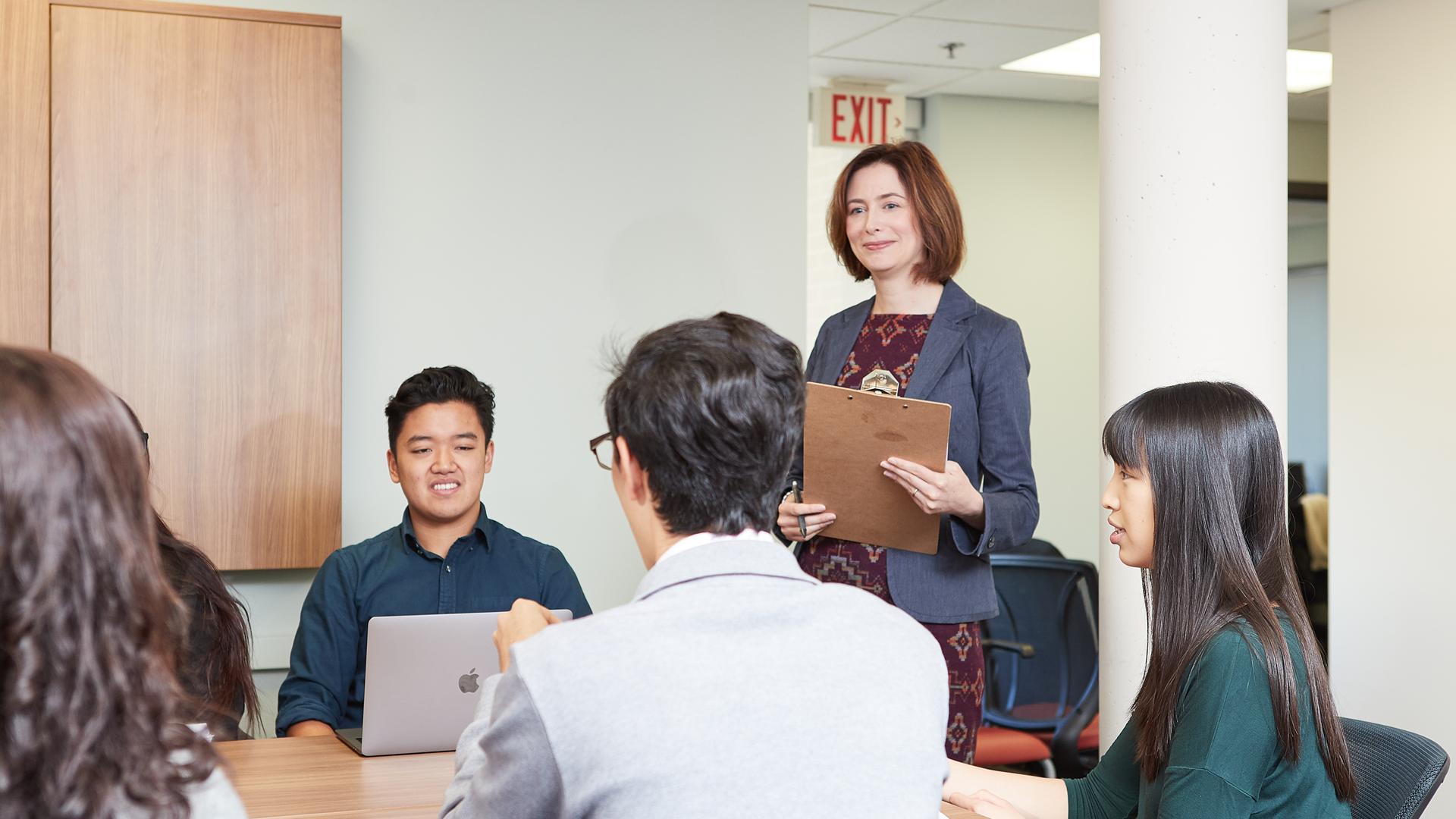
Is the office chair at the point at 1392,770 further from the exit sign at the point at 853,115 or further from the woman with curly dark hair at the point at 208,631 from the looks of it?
the exit sign at the point at 853,115

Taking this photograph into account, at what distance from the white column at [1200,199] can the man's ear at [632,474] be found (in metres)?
1.76

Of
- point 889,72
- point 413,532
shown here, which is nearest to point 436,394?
point 413,532

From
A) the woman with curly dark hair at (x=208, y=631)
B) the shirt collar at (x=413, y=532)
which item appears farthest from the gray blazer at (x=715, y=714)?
the shirt collar at (x=413, y=532)

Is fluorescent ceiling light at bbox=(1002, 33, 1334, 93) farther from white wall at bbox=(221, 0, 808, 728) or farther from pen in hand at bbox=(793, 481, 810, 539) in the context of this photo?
pen in hand at bbox=(793, 481, 810, 539)

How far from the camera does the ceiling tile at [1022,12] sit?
4215 mm

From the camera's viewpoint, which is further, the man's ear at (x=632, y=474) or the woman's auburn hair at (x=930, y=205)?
the woman's auburn hair at (x=930, y=205)

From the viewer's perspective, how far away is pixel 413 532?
265 centimetres

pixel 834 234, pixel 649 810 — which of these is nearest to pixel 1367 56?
pixel 834 234

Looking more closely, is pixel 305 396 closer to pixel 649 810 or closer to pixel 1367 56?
pixel 649 810

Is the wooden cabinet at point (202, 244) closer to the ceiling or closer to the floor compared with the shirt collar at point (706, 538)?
closer to the ceiling

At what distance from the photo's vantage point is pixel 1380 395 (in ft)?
14.1

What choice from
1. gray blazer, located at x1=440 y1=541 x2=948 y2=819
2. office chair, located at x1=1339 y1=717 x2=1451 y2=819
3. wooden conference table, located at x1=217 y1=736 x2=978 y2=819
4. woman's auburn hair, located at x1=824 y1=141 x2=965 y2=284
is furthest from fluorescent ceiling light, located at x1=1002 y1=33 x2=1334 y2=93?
gray blazer, located at x1=440 y1=541 x2=948 y2=819

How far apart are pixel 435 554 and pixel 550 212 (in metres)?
1.20

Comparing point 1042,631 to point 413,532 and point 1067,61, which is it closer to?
point 413,532
